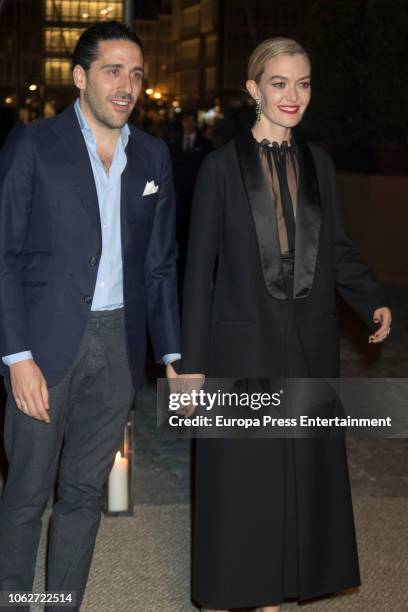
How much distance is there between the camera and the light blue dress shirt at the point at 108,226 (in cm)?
368

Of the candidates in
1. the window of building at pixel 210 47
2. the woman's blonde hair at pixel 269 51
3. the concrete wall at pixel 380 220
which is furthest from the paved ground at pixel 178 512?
the window of building at pixel 210 47

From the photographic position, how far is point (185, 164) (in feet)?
49.9

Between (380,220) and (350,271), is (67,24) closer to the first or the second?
(350,271)

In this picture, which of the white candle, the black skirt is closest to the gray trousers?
the black skirt

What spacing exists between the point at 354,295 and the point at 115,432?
1.02m

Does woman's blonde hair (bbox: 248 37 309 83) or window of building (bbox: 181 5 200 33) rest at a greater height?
woman's blonde hair (bbox: 248 37 309 83)

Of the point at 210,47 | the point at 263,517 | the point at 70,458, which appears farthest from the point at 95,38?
the point at 210,47

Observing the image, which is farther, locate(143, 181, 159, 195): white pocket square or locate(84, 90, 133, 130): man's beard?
locate(143, 181, 159, 195): white pocket square

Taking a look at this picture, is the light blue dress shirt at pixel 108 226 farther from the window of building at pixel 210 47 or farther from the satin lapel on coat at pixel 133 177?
the window of building at pixel 210 47

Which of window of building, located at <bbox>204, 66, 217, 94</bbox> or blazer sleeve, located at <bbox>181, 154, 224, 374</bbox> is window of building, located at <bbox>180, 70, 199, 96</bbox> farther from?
blazer sleeve, located at <bbox>181, 154, 224, 374</bbox>

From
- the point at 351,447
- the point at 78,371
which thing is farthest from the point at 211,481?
the point at 351,447

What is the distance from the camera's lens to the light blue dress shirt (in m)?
3.68

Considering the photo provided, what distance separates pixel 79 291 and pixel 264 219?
28.1 inches

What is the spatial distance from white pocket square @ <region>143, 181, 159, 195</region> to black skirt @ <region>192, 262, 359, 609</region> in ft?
A: 2.24
